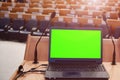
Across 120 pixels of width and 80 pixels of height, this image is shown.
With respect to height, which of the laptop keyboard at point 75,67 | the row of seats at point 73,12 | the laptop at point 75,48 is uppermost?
the row of seats at point 73,12

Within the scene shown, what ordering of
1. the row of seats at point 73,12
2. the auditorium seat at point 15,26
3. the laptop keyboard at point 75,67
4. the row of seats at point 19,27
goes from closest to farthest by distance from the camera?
the laptop keyboard at point 75,67
the row of seats at point 19,27
the auditorium seat at point 15,26
the row of seats at point 73,12

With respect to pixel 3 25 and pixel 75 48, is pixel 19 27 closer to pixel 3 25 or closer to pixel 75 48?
pixel 3 25

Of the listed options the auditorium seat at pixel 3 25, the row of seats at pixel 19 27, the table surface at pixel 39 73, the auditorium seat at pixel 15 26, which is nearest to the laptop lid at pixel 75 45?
the table surface at pixel 39 73

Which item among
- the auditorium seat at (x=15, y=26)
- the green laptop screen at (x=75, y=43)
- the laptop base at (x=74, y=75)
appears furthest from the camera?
the auditorium seat at (x=15, y=26)

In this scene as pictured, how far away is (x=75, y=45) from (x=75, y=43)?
0.02m

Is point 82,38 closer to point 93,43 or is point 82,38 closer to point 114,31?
point 93,43

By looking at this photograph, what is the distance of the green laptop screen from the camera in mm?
1796

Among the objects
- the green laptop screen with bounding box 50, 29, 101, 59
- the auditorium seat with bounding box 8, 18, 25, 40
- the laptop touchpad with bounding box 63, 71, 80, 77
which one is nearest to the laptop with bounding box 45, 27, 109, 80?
the green laptop screen with bounding box 50, 29, 101, 59

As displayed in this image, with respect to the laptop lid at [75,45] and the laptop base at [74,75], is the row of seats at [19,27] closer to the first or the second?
the laptop lid at [75,45]

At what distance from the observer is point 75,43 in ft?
5.95

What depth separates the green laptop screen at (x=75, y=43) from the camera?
1.80 metres

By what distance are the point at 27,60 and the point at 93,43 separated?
1.82ft

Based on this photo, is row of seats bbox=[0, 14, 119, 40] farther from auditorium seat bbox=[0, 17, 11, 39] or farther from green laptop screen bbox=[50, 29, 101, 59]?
green laptop screen bbox=[50, 29, 101, 59]

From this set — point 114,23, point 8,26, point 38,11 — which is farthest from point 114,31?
point 38,11
